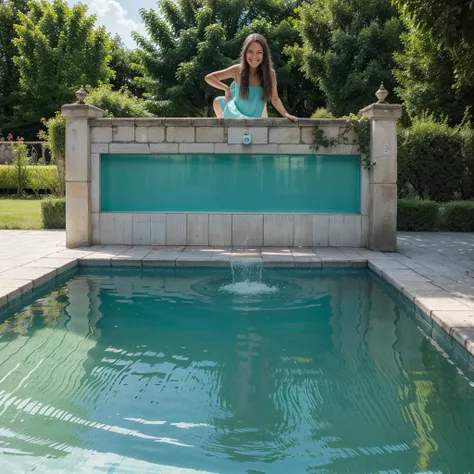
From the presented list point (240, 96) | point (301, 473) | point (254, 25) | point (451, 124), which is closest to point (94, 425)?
point (301, 473)

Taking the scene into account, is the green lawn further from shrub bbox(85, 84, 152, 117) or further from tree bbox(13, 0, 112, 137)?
tree bbox(13, 0, 112, 137)

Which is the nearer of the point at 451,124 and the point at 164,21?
the point at 451,124

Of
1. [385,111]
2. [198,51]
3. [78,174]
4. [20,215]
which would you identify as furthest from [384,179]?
[198,51]

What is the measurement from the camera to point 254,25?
27.3 m

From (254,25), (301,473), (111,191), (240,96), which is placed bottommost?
(301,473)

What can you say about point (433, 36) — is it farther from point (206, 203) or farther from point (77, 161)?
point (77, 161)

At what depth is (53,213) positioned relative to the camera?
1125cm

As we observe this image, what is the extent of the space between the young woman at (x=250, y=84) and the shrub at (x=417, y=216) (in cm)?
381

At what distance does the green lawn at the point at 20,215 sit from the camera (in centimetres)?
1127

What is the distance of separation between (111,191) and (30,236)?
6.29 ft

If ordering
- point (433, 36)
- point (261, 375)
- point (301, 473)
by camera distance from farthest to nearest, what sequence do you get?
1. point (433, 36)
2. point (261, 375)
3. point (301, 473)

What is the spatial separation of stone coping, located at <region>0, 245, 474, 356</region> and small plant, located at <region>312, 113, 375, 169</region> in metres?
1.55

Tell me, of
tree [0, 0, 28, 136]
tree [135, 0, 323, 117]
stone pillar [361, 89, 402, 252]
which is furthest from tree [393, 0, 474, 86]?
tree [0, 0, 28, 136]

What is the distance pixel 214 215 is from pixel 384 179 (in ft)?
9.01
